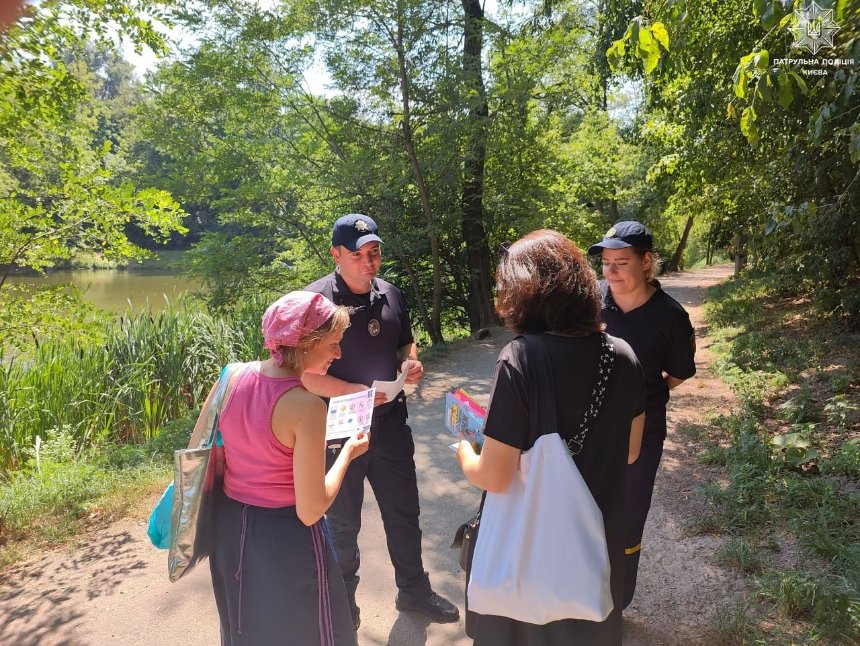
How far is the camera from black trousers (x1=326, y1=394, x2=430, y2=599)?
8.92 feet

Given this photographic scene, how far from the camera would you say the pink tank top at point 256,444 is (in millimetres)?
1797

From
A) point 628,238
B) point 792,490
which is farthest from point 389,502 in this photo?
point 792,490

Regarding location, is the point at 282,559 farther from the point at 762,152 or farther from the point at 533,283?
the point at 762,152

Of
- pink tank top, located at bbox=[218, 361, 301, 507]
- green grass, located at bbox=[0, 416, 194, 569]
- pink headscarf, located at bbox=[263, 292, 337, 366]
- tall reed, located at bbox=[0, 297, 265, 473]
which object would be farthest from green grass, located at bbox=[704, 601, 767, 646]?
tall reed, located at bbox=[0, 297, 265, 473]

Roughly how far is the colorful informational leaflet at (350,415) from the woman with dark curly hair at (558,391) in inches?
22.1

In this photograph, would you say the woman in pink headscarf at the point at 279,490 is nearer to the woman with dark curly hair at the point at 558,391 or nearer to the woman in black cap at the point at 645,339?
the woman with dark curly hair at the point at 558,391

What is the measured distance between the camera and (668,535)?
3.83 m

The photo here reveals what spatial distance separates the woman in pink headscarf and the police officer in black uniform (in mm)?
800

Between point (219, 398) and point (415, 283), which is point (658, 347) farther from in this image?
point (415, 283)

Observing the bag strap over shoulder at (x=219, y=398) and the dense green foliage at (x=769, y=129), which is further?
the dense green foliage at (x=769, y=129)

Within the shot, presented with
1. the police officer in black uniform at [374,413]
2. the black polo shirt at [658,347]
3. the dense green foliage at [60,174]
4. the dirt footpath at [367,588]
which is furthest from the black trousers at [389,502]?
the dense green foliage at [60,174]

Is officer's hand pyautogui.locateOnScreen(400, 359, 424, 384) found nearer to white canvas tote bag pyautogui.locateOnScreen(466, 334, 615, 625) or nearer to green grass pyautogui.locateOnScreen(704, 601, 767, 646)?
white canvas tote bag pyautogui.locateOnScreen(466, 334, 615, 625)

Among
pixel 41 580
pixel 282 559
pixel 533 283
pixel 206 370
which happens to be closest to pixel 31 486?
pixel 41 580

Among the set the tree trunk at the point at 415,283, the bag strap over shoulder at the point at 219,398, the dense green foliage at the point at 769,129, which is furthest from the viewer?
the tree trunk at the point at 415,283
